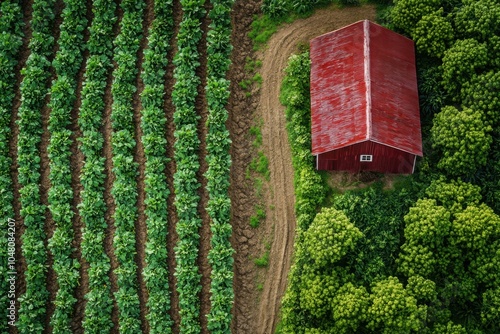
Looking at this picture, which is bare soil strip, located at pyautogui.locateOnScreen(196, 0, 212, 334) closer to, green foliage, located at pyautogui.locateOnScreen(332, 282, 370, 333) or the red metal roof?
the red metal roof

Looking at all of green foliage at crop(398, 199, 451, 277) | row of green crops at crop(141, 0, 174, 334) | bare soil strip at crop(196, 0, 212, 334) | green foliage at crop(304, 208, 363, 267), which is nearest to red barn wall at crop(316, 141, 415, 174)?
green foliage at crop(398, 199, 451, 277)

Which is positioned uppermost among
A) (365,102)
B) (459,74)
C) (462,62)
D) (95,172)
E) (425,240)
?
(462,62)

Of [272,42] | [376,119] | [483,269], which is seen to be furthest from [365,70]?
[483,269]

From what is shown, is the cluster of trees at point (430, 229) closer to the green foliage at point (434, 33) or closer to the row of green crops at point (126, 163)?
the green foliage at point (434, 33)

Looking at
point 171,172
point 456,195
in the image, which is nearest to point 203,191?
point 171,172

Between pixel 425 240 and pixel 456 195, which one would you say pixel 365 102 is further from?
pixel 425 240

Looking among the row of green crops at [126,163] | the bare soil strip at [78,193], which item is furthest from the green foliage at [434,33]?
the bare soil strip at [78,193]

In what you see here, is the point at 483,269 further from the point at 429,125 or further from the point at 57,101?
the point at 57,101
